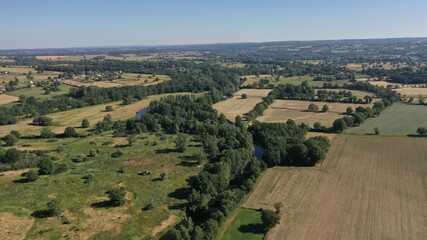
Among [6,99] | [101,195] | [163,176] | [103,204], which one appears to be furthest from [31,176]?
[6,99]

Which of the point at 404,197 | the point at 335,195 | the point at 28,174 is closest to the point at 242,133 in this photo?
the point at 335,195

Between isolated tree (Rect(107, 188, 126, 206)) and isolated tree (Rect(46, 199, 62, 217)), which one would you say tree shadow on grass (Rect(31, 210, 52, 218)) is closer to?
isolated tree (Rect(46, 199, 62, 217))

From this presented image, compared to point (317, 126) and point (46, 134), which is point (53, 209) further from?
point (317, 126)

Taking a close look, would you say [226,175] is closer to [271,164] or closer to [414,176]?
[271,164]

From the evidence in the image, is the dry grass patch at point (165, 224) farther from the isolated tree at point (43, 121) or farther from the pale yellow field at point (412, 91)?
the pale yellow field at point (412, 91)

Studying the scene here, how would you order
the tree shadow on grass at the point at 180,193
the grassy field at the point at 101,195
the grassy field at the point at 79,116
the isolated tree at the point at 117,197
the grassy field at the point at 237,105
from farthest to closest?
the grassy field at the point at 237,105
the grassy field at the point at 79,116
the tree shadow on grass at the point at 180,193
the isolated tree at the point at 117,197
the grassy field at the point at 101,195

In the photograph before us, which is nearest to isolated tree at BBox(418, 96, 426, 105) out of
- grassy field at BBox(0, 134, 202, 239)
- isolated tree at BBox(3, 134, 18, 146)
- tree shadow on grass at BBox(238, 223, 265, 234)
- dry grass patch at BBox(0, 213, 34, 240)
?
grassy field at BBox(0, 134, 202, 239)

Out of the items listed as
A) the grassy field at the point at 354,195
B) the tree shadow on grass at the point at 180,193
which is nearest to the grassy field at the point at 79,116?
the tree shadow on grass at the point at 180,193
